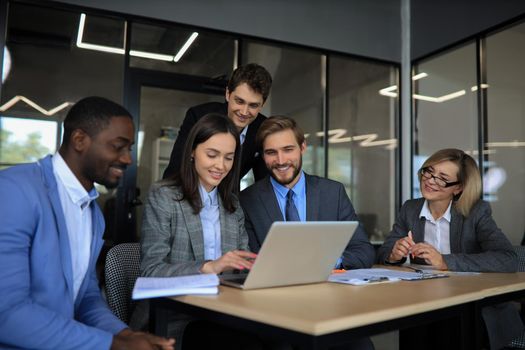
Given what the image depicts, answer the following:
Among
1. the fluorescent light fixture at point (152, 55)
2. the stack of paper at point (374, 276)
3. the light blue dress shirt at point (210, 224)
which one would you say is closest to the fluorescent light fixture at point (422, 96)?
the fluorescent light fixture at point (152, 55)

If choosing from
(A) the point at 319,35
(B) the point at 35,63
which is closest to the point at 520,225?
(A) the point at 319,35

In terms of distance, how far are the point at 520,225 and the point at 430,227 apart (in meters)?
2.57

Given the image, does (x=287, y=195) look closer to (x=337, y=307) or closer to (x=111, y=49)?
(x=337, y=307)

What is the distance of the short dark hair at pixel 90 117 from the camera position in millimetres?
1400

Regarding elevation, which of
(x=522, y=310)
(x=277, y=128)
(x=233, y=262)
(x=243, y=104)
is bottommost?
(x=522, y=310)

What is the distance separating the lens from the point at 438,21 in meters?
5.70

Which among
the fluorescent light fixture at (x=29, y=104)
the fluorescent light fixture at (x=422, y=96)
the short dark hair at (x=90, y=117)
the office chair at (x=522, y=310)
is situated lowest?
the office chair at (x=522, y=310)

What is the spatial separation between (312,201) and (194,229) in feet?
2.22

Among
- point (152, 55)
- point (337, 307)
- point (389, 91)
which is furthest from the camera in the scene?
point (389, 91)

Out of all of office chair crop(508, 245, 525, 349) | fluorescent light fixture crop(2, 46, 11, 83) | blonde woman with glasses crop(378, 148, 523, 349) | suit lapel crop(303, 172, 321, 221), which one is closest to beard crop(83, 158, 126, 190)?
suit lapel crop(303, 172, 321, 221)

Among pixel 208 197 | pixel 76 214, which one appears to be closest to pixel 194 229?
pixel 208 197

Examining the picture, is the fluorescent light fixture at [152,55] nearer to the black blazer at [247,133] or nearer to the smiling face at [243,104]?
the black blazer at [247,133]

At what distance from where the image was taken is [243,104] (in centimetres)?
263

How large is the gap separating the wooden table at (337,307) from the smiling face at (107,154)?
1.28 feet
